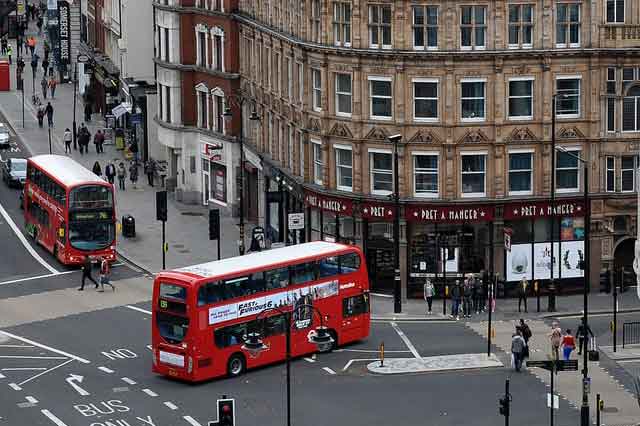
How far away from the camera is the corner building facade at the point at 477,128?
282 feet

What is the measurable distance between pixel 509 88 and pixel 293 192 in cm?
1349

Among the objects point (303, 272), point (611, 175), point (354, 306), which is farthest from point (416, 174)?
point (303, 272)

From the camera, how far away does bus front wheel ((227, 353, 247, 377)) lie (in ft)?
243

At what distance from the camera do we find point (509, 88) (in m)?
86.3

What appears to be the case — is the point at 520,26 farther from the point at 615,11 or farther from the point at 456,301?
the point at 456,301

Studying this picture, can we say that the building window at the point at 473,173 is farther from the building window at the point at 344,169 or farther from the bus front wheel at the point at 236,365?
the bus front wheel at the point at 236,365

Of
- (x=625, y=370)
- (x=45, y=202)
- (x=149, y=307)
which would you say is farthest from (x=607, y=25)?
(x=45, y=202)

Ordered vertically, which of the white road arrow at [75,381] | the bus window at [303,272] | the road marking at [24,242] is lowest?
the white road arrow at [75,381]

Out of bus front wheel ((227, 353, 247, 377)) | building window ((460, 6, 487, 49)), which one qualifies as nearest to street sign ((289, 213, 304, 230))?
building window ((460, 6, 487, 49))

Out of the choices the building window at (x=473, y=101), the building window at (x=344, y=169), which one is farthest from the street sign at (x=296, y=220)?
the building window at (x=473, y=101)

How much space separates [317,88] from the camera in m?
89.9

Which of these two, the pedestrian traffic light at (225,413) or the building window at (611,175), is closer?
the pedestrian traffic light at (225,413)

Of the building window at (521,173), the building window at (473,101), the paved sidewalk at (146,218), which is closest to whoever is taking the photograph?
the building window at (473,101)

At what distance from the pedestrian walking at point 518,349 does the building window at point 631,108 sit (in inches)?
669
